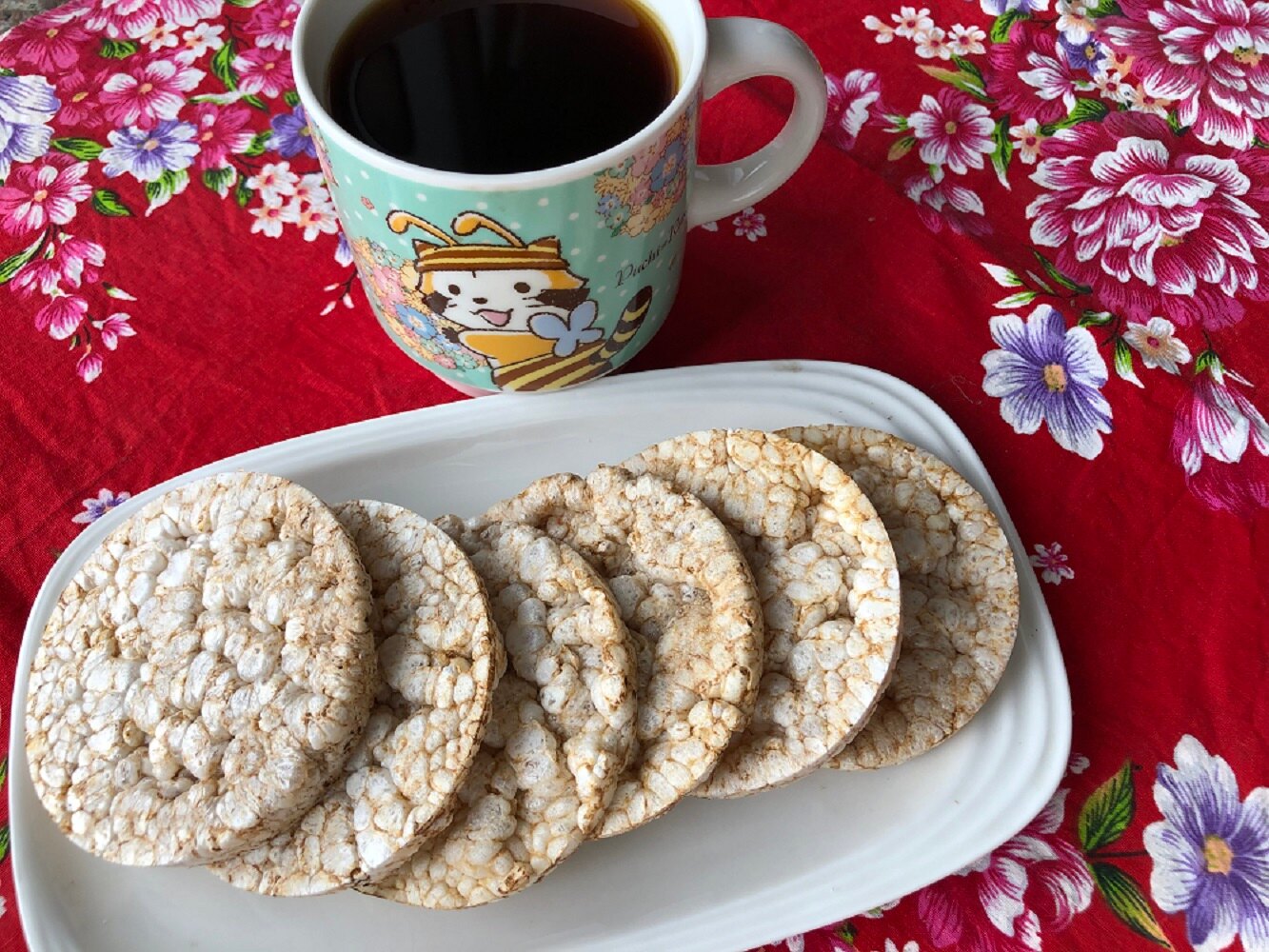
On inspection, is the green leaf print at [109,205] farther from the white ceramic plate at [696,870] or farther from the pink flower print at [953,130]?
the pink flower print at [953,130]

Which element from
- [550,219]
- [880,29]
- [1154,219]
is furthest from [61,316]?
[1154,219]

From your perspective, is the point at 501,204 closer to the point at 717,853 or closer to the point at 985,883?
the point at 717,853

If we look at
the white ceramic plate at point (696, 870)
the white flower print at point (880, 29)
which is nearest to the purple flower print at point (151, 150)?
the white ceramic plate at point (696, 870)

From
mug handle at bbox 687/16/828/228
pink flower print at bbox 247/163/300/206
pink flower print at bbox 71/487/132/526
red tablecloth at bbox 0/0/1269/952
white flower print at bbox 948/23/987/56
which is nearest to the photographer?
mug handle at bbox 687/16/828/228

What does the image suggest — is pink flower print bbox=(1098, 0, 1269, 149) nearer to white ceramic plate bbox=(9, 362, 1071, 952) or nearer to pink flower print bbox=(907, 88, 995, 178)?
pink flower print bbox=(907, 88, 995, 178)

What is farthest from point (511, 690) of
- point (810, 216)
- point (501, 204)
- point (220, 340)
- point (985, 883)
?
point (810, 216)

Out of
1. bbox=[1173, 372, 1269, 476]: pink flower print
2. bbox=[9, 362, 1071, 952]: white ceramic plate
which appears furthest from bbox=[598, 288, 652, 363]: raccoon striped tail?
bbox=[1173, 372, 1269, 476]: pink flower print
